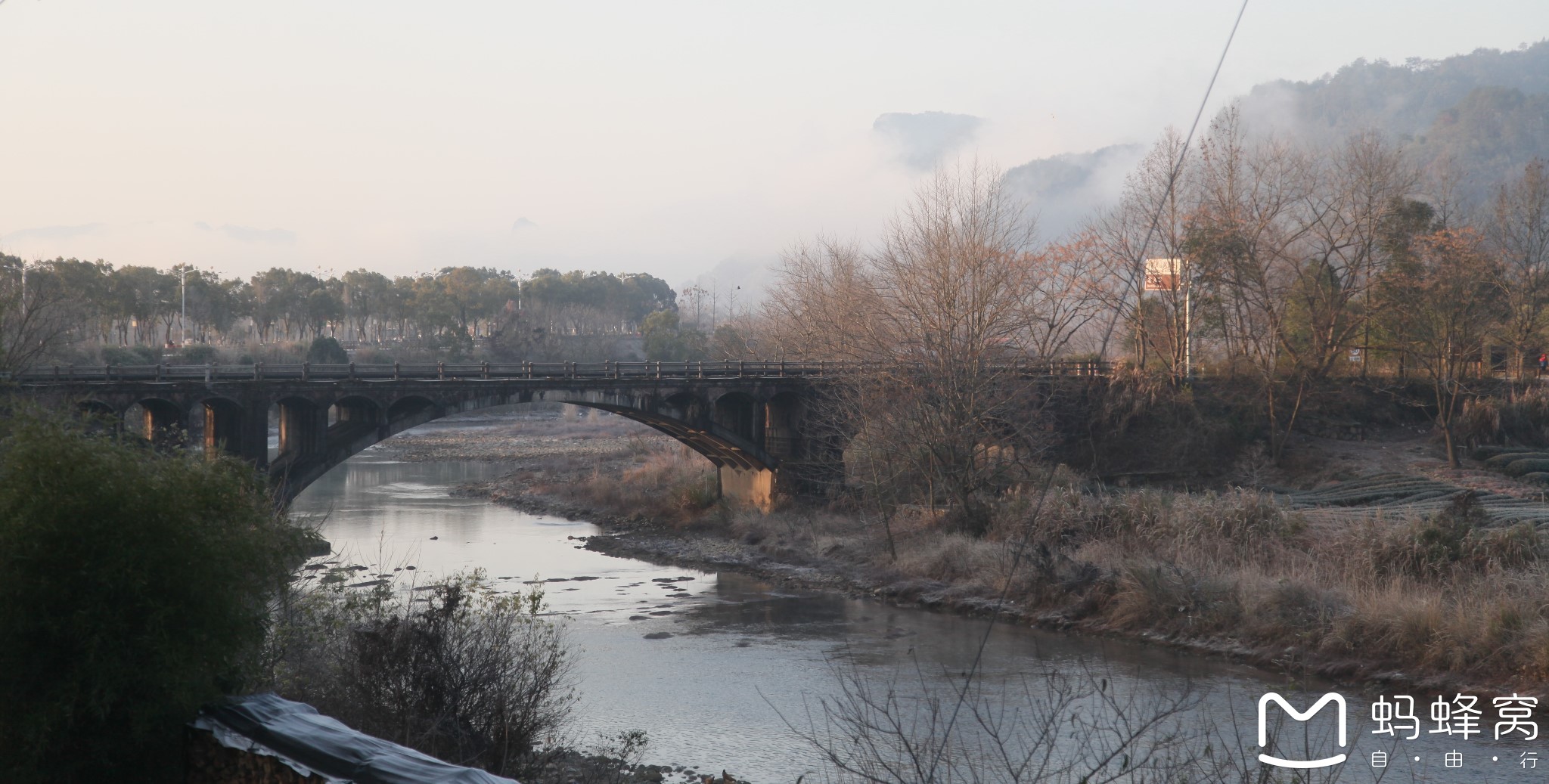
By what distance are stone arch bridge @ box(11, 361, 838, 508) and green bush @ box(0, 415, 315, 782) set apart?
74.5ft

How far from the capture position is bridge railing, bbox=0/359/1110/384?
35250 mm

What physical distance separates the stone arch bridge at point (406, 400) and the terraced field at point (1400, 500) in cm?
1737

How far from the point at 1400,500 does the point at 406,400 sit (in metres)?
32.6

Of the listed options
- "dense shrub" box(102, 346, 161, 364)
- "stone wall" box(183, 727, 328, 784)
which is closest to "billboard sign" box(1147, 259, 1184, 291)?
"stone wall" box(183, 727, 328, 784)

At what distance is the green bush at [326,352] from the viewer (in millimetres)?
80500

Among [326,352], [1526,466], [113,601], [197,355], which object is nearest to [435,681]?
[113,601]

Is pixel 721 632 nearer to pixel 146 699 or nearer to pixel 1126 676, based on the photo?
pixel 1126 676

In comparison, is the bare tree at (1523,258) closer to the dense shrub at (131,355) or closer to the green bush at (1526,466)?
the green bush at (1526,466)

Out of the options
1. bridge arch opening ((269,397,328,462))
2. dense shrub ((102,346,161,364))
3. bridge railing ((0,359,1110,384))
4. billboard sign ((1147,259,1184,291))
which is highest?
billboard sign ((1147,259,1184,291))

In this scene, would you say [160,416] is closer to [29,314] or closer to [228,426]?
[228,426]

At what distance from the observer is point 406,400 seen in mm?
40969

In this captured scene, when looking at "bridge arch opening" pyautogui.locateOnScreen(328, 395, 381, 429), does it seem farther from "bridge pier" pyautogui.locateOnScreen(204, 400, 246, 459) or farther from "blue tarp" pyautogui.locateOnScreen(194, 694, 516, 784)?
"blue tarp" pyautogui.locateOnScreen(194, 694, 516, 784)

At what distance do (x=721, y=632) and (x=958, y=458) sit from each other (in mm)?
10913

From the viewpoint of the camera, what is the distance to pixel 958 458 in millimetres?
36062
